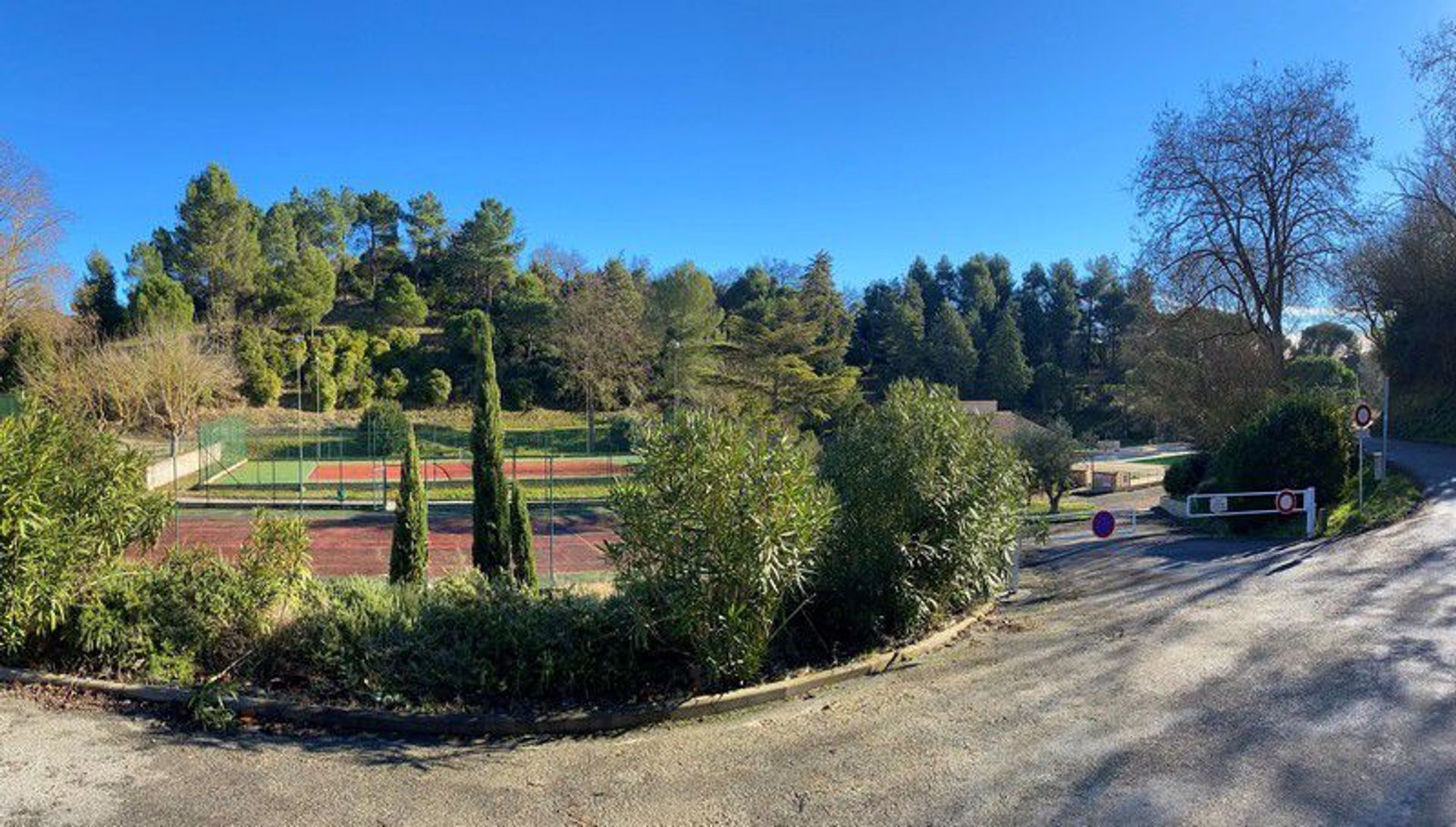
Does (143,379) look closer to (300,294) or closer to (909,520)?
(300,294)

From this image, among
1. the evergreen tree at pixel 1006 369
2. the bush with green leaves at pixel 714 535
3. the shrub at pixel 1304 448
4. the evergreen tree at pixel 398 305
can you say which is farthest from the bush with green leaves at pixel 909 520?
the evergreen tree at pixel 1006 369

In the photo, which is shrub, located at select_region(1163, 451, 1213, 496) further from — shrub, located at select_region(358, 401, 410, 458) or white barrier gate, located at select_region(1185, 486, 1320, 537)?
Answer: shrub, located at select_region(358, 401, 410, 458)

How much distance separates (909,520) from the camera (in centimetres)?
742

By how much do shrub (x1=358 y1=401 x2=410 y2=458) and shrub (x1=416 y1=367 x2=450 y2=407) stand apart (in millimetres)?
5241

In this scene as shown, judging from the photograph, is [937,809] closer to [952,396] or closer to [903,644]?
[903,644]

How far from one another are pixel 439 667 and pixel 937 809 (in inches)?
141

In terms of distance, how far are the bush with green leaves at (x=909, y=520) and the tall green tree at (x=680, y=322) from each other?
129ft

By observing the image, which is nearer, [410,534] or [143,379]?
[410,534]

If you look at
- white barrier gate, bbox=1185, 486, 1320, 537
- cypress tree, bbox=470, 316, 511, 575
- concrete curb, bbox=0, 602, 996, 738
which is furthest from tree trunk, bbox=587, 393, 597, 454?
concrete curb, bbox=0, 602, 996, 738

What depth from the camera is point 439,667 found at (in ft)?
19.1

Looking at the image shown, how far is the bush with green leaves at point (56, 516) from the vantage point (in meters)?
5.80

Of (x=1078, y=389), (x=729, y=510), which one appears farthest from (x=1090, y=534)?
(x=1078, y=389)

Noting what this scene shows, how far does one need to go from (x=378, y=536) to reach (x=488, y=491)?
11.0 meters

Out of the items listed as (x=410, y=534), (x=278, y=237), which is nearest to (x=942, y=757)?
(x=410, y=534)
